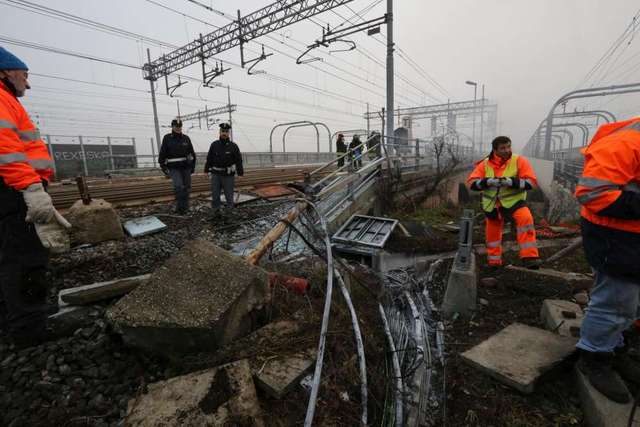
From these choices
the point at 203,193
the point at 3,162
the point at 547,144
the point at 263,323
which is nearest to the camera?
the point at 3,162

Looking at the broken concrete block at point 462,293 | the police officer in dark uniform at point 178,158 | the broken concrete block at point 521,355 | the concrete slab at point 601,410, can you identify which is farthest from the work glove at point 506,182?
the police officer in dark uniform at point 178,158

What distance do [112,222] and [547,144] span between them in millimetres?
18826

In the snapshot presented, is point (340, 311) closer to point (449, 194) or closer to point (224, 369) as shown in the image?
point (224, 369)

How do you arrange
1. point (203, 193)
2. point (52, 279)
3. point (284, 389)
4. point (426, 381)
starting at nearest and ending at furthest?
point (284, 389) < point (426, 381) < point (52, 279) < point (203, 193)

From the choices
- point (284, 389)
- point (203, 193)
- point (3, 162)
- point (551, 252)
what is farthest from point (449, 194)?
point (3, 162)

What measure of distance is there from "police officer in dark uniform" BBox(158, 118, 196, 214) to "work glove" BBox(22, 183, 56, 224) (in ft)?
12.9

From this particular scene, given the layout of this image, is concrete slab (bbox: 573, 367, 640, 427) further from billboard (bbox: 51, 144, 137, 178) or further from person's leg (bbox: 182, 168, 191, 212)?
billboard (bbox: 51, 144, 137, 178)

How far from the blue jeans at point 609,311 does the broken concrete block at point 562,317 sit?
0.66 meters

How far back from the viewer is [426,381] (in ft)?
7.82

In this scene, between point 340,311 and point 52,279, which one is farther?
point 52,279

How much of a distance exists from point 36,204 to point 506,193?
492 cm

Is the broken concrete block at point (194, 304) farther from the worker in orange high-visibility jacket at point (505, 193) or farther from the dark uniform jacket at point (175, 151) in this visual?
the dark uniform jacket at point (175, 151)

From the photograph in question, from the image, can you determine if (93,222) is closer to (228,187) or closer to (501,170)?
(228,187)

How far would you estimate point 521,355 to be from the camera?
7.73 ft
